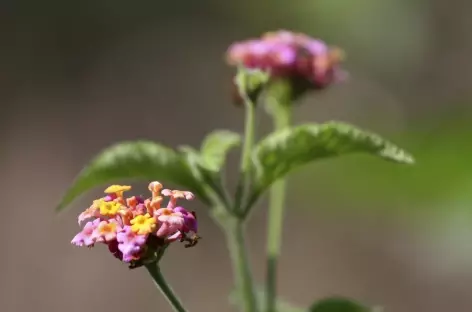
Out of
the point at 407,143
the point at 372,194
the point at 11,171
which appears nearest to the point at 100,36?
the point at 11,171

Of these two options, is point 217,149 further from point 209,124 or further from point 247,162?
point 209,124

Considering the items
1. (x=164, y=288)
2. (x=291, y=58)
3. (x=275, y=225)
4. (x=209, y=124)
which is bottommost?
(x=164, y=288)

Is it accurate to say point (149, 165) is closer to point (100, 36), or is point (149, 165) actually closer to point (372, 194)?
point (372, 194)

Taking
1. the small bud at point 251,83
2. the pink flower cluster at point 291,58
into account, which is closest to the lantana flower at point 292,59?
the pink flower cluster at point 291,58

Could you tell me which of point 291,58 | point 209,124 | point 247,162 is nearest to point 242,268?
point 247,162

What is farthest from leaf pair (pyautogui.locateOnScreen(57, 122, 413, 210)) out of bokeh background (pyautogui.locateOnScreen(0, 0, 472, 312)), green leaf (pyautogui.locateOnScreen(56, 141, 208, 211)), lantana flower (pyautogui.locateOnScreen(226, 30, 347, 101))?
bokeh background (pyautogui.locateOnScreen(0, 0, 472, 312))

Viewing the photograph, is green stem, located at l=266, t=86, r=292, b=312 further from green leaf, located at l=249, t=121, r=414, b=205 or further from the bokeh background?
the bokeh background
